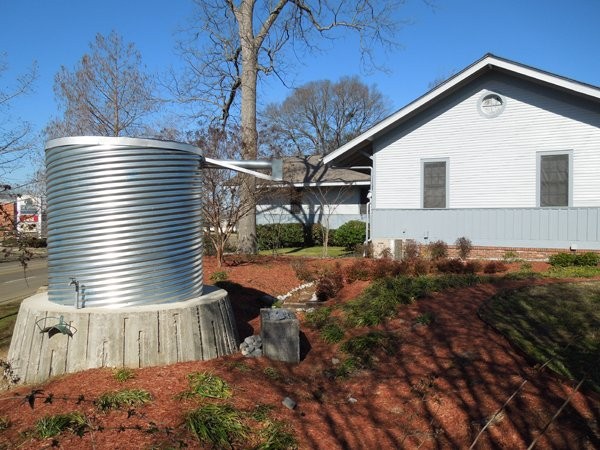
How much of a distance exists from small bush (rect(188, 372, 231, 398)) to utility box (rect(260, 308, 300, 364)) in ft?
4.50

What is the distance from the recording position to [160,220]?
5.99m

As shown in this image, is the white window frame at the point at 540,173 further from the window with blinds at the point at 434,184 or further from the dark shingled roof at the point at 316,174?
the dark shingled roof at the point at 316,174

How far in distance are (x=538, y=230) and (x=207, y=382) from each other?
13.3 meters

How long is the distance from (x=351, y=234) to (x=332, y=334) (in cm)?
1615

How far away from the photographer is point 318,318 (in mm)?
8898

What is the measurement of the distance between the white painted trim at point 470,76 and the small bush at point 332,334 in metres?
10.6

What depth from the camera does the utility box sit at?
6.62 metres

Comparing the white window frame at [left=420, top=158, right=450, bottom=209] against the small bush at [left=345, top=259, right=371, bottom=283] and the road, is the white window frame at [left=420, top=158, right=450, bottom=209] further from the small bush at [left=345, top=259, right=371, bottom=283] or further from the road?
Result: the road

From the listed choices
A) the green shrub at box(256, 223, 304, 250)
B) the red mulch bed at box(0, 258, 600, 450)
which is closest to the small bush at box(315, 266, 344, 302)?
the red mulch bed at box(0, 258, 600, 450)

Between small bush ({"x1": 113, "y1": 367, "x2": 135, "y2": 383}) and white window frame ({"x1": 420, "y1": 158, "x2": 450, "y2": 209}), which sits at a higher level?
white window frame ({"x1": 420, "y1": 158, "x2": 450, "y2": 209})

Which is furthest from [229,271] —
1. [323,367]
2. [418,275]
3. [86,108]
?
[86,108]

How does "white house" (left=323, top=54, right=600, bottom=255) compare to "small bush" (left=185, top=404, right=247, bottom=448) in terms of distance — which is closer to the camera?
"small bush" (left=185, top=404, right=247, bottom=448)

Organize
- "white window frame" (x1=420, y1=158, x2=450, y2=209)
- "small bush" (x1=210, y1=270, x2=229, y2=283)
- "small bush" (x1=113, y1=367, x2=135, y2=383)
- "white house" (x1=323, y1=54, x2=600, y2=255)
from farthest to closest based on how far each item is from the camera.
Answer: "white window frame" (x1=420, y1=158, x2=450, y2=209) → "white house" (x1=323, y1=54, x2=600, y2=255) → "small bush" (x1=210, y1=270, x2=229, y2=283) → "small bush" (x1=113, y1=367, x2=135, y2=383)

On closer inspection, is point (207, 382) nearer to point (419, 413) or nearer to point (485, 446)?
point (419, 413)
